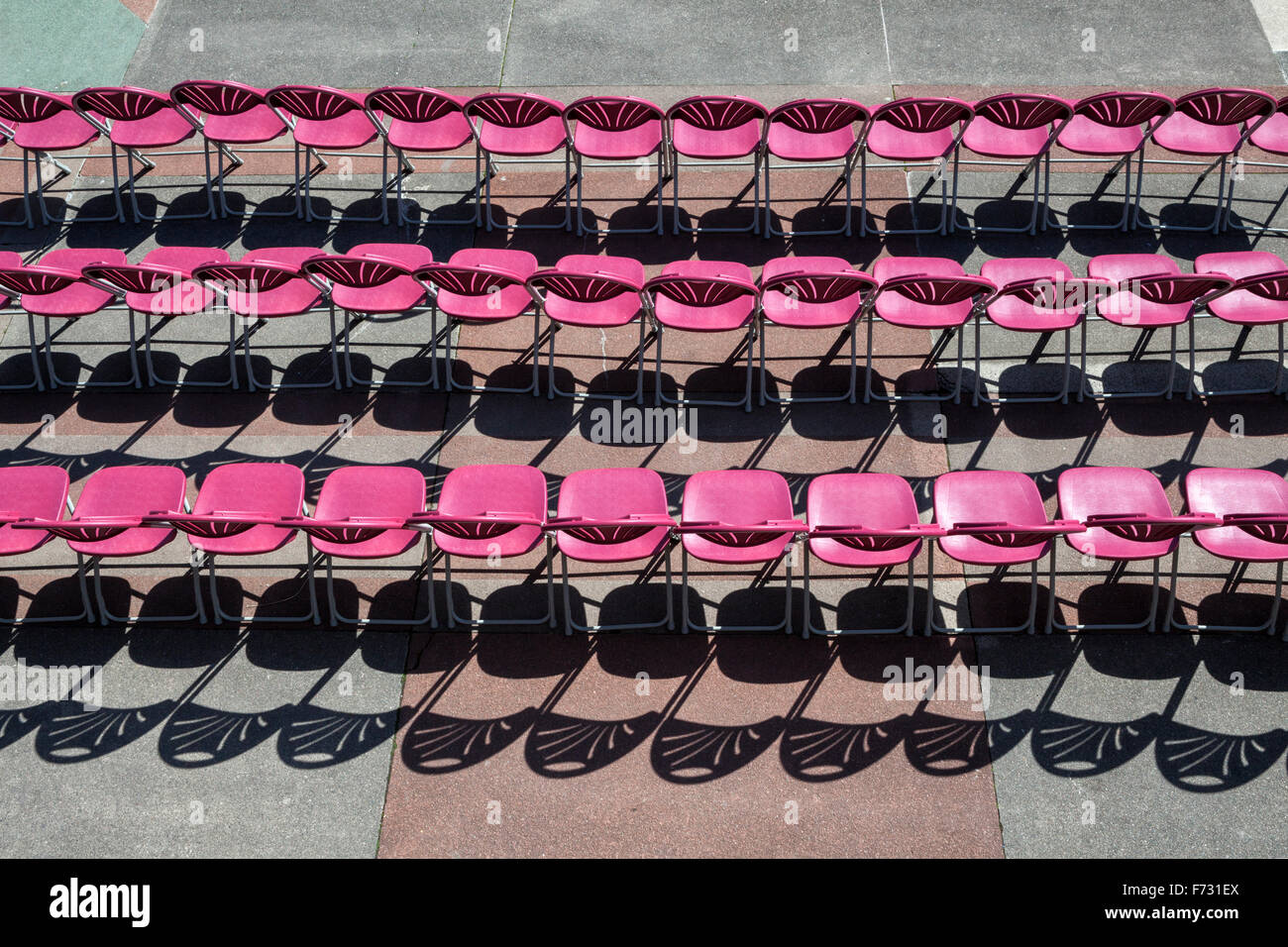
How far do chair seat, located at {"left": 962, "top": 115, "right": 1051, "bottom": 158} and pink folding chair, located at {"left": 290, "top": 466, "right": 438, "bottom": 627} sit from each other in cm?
473

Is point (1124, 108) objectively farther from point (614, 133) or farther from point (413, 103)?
point (413, 103)

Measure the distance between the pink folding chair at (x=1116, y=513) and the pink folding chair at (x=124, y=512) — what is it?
518 centimetres

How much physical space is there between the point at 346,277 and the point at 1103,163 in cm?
600

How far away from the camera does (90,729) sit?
7387 mm

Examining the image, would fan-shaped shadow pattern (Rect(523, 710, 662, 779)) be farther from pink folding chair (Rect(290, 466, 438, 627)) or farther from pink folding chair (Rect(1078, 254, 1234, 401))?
pink folding chair (Rect(1078, 254, 1234, 401))

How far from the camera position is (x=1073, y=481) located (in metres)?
7.82

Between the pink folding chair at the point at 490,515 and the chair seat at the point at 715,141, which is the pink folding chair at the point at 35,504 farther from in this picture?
the chair seat at the point at 715,141

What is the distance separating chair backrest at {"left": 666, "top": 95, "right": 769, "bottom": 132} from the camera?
8680mm

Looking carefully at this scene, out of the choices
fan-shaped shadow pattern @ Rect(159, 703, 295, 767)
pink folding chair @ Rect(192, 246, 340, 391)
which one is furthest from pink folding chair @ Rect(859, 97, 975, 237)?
fan-shaped shadow pattern @ Rect(159, 703, 295, 767)

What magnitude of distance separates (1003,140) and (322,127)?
5.01m

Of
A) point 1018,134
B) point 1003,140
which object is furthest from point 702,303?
point 1018,134

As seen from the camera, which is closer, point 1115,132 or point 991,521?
point 991,521

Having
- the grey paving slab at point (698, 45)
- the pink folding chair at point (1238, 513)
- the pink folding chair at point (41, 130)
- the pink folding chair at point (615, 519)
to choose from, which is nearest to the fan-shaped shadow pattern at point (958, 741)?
the pink folding chair at point (1238, 513)

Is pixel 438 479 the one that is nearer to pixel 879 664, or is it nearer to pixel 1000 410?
pixel 879 664
